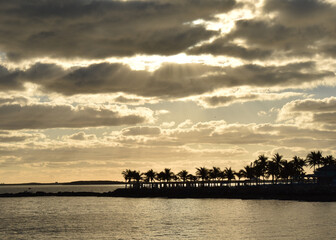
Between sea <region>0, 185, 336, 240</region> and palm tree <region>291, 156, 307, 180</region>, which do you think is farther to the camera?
palm tree <region>291, 156, 307, 180</region>

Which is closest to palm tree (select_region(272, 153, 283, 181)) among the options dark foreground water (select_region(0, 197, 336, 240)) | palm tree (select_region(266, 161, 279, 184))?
palm tree (select_region(266, 161, 279, 184))

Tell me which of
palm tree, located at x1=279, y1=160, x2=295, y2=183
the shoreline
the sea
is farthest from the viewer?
palm tree, located at x1=279, y1=160, x2=295, y2=183

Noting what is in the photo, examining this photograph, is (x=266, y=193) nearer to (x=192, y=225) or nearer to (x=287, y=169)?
(x=287, y=169)

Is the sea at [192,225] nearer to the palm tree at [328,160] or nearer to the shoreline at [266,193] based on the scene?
the shoreline at [266,193]

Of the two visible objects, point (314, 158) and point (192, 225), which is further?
point (314, 158)

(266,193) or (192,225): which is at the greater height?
(266,193)

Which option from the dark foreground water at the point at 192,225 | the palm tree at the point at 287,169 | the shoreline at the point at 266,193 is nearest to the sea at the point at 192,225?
the dark foreground water at the point at 192,225

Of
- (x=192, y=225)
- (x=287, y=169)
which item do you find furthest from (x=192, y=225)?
(x=287, y=169)

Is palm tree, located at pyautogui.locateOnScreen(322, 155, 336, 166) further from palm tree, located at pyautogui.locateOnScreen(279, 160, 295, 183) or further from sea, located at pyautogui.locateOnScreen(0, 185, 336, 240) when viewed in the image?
sea, located at pyautogui.locateOnScreen(0, 185, 336, 240)

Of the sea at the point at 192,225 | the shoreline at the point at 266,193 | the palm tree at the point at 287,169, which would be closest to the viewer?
the sea at the point at 192,225

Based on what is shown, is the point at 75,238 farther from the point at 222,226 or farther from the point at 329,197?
the point at 329,197

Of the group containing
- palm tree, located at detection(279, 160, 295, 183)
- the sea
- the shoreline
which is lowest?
the sea

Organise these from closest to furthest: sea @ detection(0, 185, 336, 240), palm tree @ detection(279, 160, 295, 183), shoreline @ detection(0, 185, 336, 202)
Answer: sea @ detection(0, 185, 336, 240) → shoreline @ detection(0, 185, 336, 202) → palm tree @ detection(279, 160, 295, 183)

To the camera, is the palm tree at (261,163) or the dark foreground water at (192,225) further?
the palm tree at (261,163)
